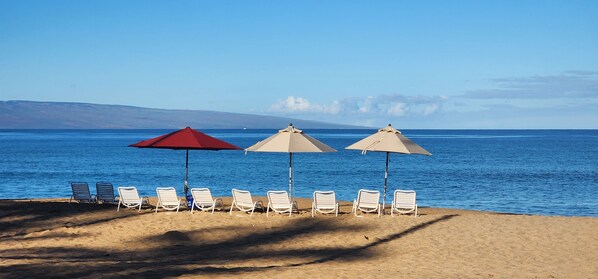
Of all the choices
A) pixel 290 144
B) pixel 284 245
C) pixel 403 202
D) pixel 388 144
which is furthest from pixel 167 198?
pixel 403 202

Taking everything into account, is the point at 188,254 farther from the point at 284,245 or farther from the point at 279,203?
the point at 279,203

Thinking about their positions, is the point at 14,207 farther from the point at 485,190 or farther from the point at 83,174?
the point at 83,174

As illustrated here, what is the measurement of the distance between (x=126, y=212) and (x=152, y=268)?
24.0 feet

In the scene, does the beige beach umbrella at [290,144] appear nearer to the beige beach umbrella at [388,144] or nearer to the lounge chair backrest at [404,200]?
the beige beach umbrella at [388,144]

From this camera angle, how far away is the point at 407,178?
47.5 metres

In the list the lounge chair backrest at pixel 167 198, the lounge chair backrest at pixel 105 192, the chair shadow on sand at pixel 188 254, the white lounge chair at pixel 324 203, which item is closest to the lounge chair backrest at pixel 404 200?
the chair shadow on sand at pixel 188 254

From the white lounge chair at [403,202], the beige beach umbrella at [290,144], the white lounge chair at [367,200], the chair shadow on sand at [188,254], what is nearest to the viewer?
the chair shadow on sand at [188,254]

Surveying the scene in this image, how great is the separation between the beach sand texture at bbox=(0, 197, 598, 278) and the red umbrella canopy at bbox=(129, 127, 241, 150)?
1.67m

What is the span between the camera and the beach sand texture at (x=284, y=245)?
1128cm

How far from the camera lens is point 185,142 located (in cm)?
1831

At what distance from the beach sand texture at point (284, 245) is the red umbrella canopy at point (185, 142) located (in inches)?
65.7

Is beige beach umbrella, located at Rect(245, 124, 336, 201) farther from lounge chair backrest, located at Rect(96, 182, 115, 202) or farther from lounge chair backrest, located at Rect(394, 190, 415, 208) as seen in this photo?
lounge chair backrest, located at Rect(96, 182, 115, 202)

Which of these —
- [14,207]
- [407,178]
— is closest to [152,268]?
[14,207]

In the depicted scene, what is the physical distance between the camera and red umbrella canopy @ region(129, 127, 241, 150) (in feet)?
59.2
